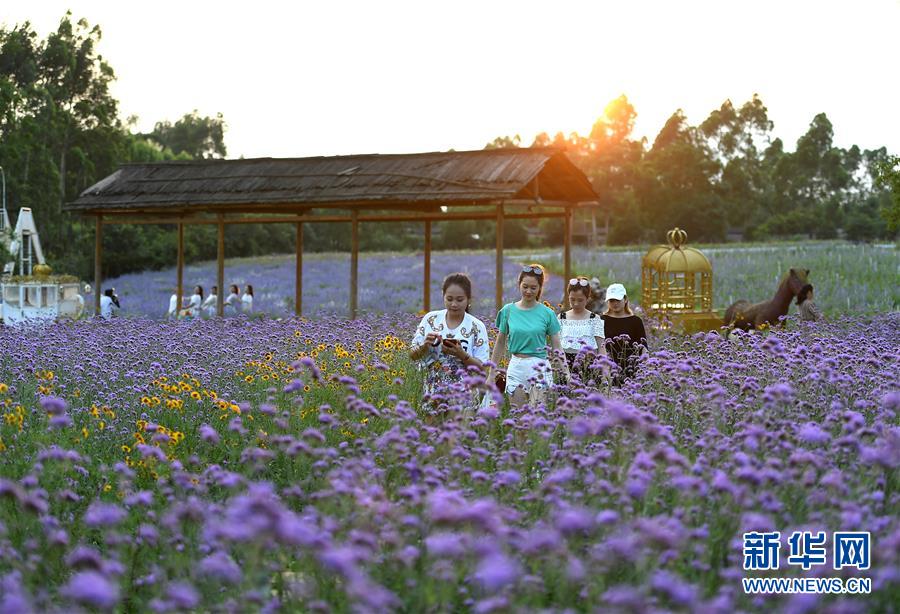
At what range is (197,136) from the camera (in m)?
79.8

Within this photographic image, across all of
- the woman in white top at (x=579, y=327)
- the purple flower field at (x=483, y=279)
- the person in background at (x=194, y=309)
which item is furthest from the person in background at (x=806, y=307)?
the person in background at (x=194, y=309)

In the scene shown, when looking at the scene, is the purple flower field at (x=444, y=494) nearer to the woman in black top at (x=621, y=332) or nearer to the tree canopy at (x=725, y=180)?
the woman in black top at (x=621, y=332)

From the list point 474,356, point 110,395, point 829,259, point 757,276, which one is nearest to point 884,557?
point 474,356

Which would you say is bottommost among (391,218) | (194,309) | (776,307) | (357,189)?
(194,309)

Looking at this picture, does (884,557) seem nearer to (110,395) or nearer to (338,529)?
(338,529)

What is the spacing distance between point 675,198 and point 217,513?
5761 centimetres

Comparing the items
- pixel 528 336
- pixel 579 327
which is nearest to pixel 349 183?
pixel 579 327

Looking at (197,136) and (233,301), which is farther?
(197,136)

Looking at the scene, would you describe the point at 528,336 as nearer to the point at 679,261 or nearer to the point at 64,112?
the point at 679,261

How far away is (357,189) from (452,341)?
11000 mm

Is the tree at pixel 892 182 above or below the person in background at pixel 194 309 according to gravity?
above

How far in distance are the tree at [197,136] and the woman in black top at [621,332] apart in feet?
240

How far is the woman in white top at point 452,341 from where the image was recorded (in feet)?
22.3

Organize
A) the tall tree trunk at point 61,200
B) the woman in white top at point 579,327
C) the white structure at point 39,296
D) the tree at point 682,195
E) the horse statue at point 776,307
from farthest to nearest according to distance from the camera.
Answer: the tree at point 682,195, the tall tree trunk at point 61,200, the white structure at point 39,296, the horse statue at point 776,307, the woman in white top at point 579,327
